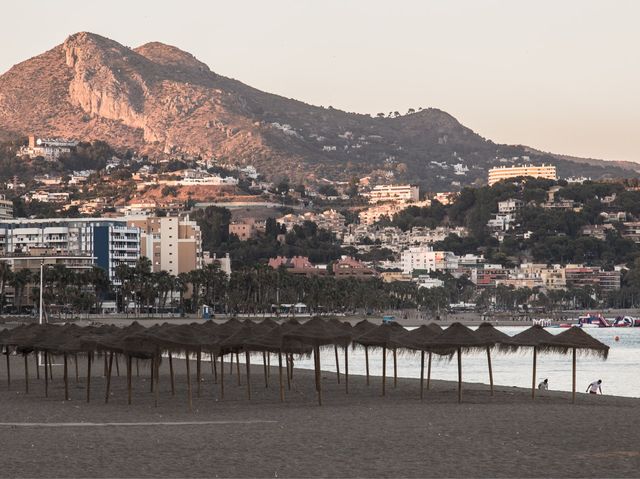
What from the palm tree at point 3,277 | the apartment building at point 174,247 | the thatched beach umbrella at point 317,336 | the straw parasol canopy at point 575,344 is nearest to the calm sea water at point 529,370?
the straw parasol canopy at point 575,344

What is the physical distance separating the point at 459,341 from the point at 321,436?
1027cm

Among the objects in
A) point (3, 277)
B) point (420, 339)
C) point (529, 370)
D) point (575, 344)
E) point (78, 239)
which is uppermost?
point (575, 344)

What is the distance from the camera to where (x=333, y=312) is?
551ft

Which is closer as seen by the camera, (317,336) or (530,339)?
(317,336)

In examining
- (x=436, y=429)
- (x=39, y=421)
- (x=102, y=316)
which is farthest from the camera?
(x=102, y=316)

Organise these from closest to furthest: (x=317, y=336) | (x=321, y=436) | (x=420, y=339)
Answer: (x=321, y=436) < (x=317, y=336) < (x=420, y=339)

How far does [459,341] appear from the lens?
37.2m

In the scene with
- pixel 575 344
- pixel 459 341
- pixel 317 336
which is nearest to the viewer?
pixel 317 336

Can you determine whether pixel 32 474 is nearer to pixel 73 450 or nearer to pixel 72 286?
pixel 73 450

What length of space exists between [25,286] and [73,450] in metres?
115

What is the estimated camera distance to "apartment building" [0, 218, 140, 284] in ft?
531

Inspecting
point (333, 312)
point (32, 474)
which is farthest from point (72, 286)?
point (32, 474)

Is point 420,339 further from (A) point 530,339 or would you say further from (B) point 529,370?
(B) point 529,370

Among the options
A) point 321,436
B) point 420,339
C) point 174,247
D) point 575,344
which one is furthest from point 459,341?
point 174,247
